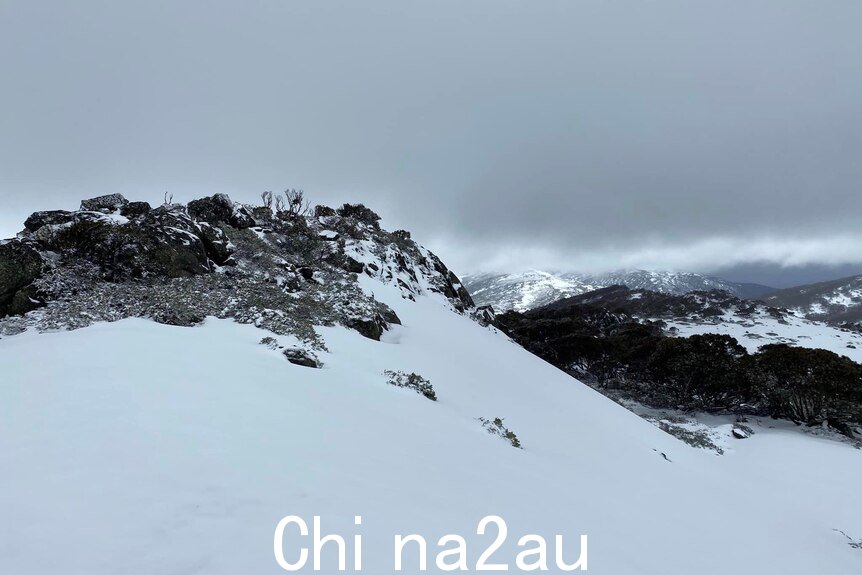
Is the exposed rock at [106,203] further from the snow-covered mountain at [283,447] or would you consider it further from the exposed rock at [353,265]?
the exposed rock at [353,265]

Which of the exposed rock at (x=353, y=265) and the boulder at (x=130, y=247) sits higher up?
the exposed rock at (x=353, y=265)

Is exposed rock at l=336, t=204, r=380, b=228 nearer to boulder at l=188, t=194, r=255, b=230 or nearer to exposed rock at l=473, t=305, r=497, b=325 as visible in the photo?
exposed rock at l=473, t=305, r=497, b=325

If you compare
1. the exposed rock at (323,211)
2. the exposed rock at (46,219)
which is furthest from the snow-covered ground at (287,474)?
the exposed rock at (323,211)

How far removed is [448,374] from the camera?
14375mm

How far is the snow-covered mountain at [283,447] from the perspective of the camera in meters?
3.26

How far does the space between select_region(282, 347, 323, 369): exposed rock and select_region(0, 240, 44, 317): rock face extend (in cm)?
860

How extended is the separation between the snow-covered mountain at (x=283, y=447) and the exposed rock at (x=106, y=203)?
2.40 m

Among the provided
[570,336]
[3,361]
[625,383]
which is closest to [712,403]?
[625,383]

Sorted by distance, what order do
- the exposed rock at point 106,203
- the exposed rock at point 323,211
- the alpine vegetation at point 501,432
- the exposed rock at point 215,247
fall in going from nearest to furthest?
the alpine vegetation at point 501,432
the exposed rock at point 215,247
the exposed rock at point 106,203
the exposed rock at point 323,211

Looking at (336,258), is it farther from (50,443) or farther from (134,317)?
(50,443)

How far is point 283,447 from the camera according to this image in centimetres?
479

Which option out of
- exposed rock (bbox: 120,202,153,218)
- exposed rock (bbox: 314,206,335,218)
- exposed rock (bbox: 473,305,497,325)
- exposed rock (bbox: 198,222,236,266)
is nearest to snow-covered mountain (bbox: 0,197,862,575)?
exposed rock (bbox: 198,222,236,266)

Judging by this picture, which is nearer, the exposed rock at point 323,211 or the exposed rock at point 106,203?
the exposed rock at point 106,203

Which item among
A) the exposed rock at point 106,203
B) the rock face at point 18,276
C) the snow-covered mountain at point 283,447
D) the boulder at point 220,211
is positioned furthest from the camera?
the boulder at point 220,211
